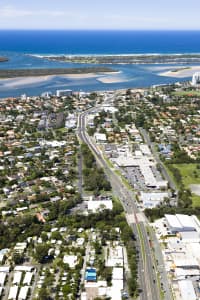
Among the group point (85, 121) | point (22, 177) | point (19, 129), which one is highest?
point (85, 121)

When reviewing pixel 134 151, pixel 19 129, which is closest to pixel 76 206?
pixel 134 151

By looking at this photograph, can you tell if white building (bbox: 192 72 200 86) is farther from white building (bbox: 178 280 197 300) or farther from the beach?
white building (bbox: 178 280 197 300)

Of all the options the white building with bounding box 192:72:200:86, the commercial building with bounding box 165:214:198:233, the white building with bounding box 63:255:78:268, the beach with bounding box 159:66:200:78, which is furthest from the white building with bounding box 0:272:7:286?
the beach with bounding box 159:66:200:78

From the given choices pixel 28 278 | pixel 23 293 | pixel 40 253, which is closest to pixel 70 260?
pixel 40 253

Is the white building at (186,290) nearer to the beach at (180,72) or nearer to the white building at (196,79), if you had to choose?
the white building at (196,79)

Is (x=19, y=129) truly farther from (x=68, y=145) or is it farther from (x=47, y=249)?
(x=47, y=249)
